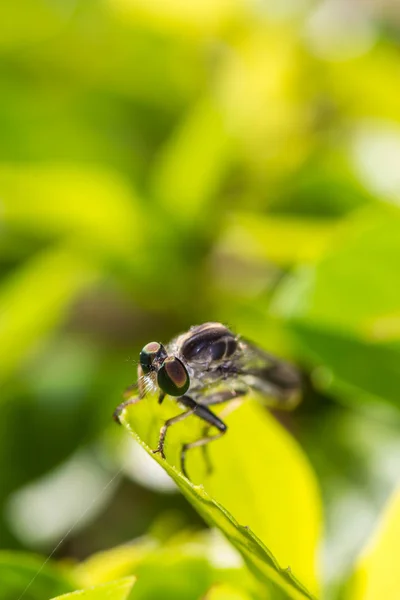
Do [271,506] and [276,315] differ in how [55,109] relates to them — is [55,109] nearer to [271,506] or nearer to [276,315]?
[276,315]

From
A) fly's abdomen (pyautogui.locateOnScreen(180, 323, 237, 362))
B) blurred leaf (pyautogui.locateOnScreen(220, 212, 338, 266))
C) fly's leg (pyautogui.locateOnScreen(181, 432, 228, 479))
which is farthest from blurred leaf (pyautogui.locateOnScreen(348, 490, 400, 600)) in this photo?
blurred leaf (pyautogui.locateOnScreen(220, 212, 338, 266))

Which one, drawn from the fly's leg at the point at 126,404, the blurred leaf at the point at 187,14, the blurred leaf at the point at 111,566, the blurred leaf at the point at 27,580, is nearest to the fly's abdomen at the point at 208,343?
the fly's leg at the point at 126,404

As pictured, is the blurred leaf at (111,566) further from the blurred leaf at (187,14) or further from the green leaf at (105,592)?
the blurred leaf at (187,14)

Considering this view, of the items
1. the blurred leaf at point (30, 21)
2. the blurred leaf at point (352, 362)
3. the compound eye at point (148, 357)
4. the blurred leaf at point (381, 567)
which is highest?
the blurred leaf at point (30, 21)

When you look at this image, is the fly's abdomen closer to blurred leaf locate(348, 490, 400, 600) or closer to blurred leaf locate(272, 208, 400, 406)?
blurred leaf locate(272, 208, 400, 406)

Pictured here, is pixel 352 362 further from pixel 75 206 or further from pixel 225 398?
pixel 75 206

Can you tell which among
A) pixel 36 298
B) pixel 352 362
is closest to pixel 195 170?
pixel 36 298
